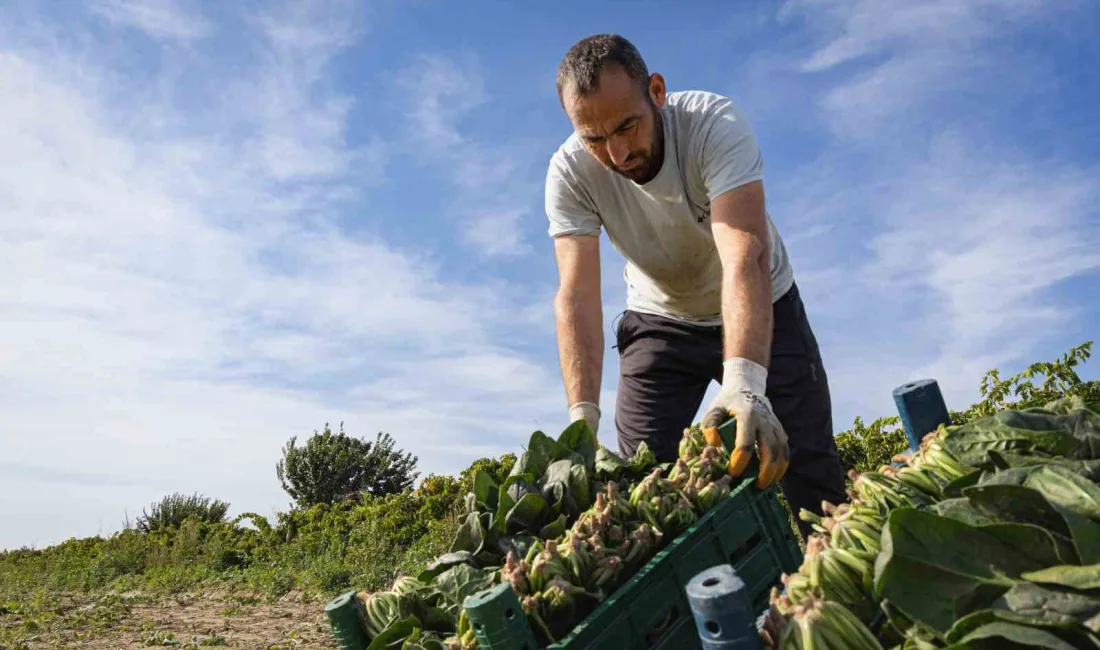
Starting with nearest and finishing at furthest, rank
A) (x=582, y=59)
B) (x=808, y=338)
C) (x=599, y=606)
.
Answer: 1. (x=599, y=606)
2. (x=582, y=59)
3. (x=808, y=338)

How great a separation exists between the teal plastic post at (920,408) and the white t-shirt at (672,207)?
4.78ft

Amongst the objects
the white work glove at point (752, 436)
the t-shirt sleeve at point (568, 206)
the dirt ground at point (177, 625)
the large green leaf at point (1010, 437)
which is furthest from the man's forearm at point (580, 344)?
the dirt ground at point (177, 625)

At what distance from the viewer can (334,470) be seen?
16375mm

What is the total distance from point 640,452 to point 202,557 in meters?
10.9

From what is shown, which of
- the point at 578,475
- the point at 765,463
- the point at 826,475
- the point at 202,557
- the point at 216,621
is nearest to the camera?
the point at 578,475

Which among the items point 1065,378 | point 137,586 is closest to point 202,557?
point 137,586

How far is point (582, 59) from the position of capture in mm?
3117

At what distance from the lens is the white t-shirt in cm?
347

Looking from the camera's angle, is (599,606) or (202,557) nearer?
(599,606)

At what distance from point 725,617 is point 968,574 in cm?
32

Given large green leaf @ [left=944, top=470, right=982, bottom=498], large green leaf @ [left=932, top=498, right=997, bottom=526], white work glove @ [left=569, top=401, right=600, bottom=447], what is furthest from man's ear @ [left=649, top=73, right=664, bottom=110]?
large green leaf @ [left=932, top=498, right=997, bottom=526]

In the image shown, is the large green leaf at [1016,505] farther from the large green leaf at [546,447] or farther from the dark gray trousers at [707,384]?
the dark gray trousers at [707,384]

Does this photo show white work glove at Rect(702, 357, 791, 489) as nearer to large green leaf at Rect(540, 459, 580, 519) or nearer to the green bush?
large green leaf at Rect(540, 459, 580, 519)

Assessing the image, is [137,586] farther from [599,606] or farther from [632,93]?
[599,606]
